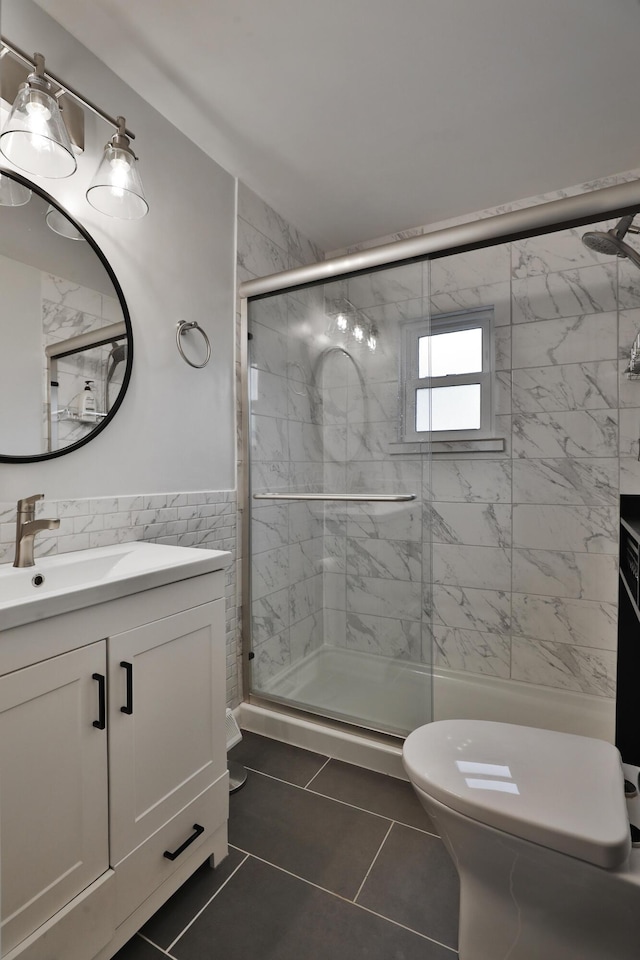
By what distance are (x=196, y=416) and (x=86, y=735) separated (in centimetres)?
Answer: 122

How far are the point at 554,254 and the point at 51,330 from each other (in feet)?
7.13

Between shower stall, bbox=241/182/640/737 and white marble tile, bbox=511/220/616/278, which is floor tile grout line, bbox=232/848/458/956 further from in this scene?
white marble tile, bbox=511/220/616/278

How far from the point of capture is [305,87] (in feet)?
5.46

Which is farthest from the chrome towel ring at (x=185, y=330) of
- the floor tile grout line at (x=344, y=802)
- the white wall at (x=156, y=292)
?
the floor tile grout line at (x=344, y=802)

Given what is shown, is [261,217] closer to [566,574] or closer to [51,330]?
[51,330]

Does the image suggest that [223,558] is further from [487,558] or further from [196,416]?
[487,558]

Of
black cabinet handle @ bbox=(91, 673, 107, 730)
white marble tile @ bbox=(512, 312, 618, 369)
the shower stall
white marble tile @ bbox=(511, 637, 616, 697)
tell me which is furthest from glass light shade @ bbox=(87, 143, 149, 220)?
white marble tile @ bbox=(511, 637, 616, 697)

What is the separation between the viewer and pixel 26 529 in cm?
124

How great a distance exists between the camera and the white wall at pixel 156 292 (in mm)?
1442

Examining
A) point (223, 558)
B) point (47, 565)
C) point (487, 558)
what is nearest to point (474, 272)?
point (487, 558)

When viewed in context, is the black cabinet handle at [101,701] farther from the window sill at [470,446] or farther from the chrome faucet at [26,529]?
the window sill at [470,446]

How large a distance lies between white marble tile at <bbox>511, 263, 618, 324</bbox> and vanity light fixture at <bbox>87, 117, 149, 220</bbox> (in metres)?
1.75

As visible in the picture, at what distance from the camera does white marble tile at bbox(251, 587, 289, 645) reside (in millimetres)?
2250

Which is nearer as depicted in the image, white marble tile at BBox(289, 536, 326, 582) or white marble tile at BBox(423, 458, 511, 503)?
white marble tile at BBox(289, 536, 326, 582)
